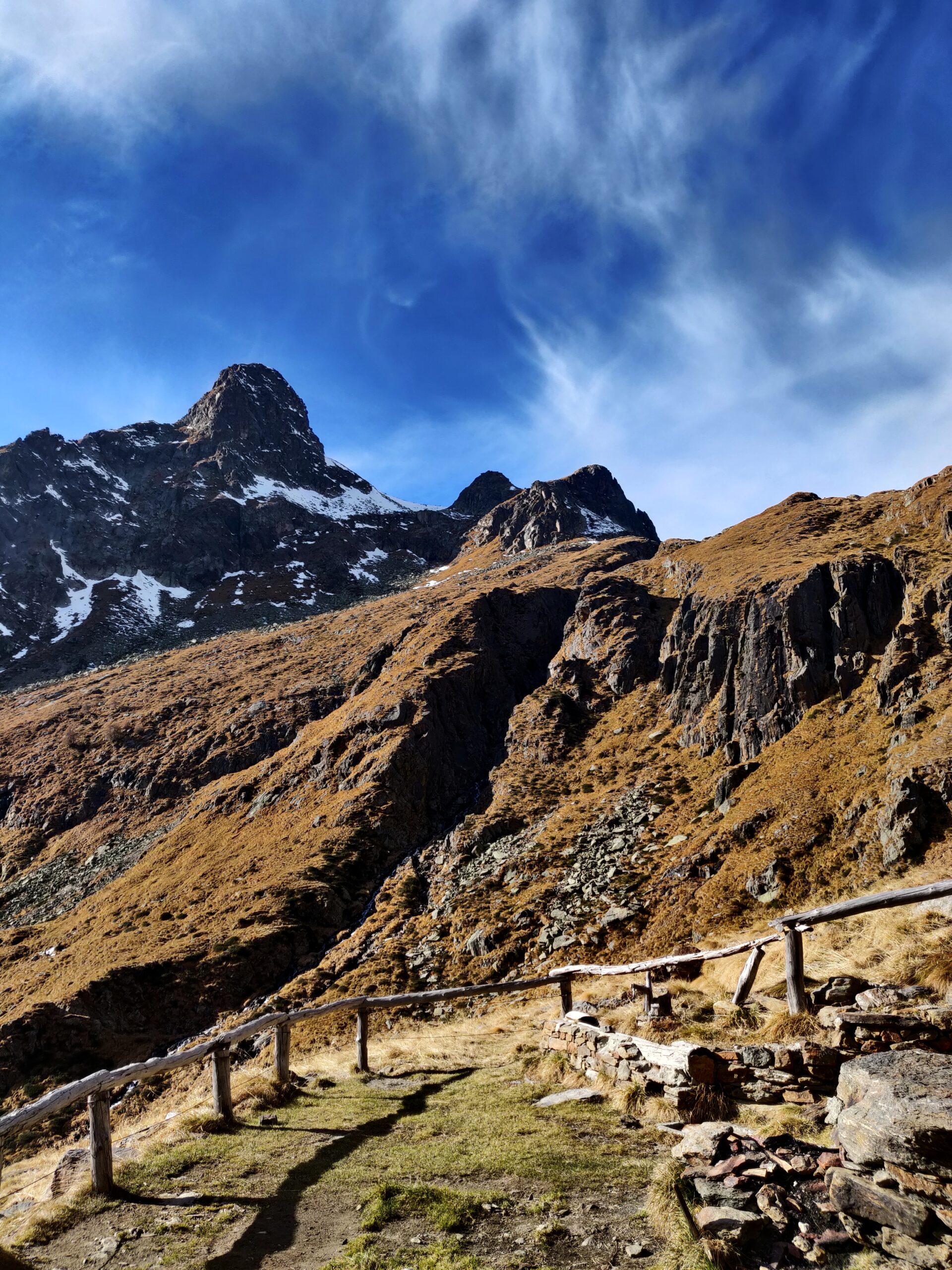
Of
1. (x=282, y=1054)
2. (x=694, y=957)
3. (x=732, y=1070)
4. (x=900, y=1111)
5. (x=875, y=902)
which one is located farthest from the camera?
(x=282, y=1054)

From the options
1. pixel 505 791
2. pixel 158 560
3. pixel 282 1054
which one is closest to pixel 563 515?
pixel 158 560

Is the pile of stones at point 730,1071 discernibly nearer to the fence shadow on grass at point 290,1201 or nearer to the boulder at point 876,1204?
the boulder at point 876,1204

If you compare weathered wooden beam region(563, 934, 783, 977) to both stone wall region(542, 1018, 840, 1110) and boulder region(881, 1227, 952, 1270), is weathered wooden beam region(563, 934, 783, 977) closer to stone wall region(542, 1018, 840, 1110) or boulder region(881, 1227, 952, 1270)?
stone wall region(542, 1018, 840, 1110)

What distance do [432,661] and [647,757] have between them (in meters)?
25.3

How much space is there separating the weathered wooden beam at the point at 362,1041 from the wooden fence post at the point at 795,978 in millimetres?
10755

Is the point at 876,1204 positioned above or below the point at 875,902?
below

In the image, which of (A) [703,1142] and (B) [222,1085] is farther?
(B) [222,1085]

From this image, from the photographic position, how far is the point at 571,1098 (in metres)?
11.9

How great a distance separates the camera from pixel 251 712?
6981 cm

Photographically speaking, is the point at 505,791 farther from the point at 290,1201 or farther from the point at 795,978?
the point at 290,1201

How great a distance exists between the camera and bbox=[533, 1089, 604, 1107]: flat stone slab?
11.7 meters

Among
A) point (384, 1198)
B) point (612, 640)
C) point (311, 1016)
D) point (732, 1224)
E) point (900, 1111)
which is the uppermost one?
point (612, 640)

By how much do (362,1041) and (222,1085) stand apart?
5847mm

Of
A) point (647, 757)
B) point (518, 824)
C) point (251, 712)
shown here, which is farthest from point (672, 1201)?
point (251, 712)
